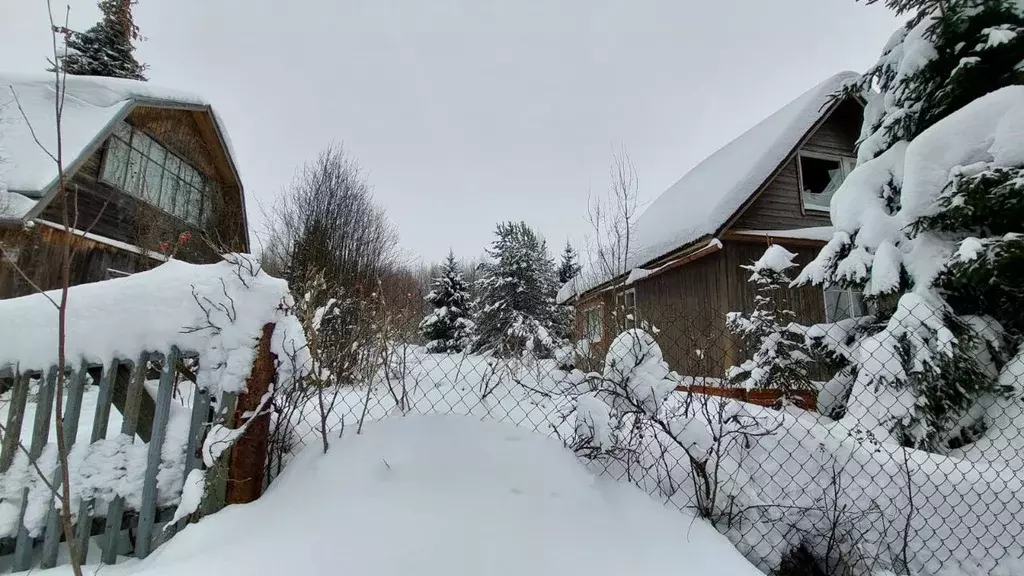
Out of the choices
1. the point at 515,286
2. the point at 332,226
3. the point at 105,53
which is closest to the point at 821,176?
the point at 515,286

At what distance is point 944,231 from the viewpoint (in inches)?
127

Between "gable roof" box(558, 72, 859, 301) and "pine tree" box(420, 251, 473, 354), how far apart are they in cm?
605

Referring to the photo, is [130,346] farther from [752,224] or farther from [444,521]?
[752,224]

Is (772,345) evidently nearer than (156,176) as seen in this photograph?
Yes

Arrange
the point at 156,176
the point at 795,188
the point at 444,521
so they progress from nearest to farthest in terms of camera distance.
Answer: the point at 444,521 < the point at 795,188 < the point at 156,176

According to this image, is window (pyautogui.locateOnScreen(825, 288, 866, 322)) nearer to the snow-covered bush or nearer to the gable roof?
the gable roof

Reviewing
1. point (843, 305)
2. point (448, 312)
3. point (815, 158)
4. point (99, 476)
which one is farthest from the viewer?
point (448, 312)

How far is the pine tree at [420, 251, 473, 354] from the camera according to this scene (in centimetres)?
1434

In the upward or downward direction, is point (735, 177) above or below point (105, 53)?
below

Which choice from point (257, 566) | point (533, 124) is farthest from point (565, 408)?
point (533, 124)

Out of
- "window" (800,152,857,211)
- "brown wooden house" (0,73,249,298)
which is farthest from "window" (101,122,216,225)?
"window" (800,152,857,211)

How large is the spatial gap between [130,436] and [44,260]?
320 inches

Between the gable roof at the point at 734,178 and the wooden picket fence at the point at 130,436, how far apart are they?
6.73 metres

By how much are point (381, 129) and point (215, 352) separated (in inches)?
511
